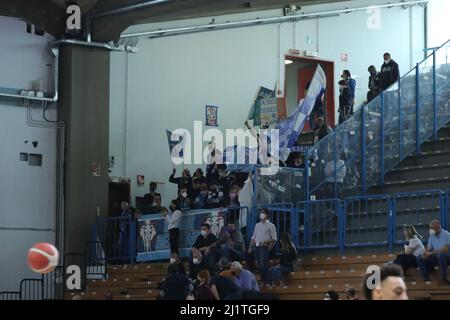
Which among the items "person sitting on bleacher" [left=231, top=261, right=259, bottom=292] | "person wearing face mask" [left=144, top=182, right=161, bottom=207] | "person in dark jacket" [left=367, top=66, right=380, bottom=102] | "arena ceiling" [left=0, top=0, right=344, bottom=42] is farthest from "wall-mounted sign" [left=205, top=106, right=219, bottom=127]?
"person sitting on bleacher" [left=231, top=261, right=259, bottom=292]

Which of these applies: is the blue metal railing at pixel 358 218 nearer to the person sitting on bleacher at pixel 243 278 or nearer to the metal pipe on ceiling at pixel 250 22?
the person sitting on bleacher at pixel 243 278

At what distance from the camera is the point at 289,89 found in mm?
33656

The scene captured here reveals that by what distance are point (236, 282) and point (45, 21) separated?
34.1 ft

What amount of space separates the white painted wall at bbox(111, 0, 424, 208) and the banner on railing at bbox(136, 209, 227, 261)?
3.37m

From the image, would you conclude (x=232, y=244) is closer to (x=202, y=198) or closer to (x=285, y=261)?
(x=285, y=261)

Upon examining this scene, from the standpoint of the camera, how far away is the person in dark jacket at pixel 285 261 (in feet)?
74.5

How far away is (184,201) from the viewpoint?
26.4m

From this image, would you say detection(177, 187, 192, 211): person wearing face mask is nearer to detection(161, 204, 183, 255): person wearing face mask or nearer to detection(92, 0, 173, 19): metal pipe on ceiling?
detection(161, 204, 183, 255): person wearing face mask

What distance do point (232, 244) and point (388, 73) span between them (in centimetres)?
642

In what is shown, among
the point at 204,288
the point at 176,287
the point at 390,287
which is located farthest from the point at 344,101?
the point at 390,287

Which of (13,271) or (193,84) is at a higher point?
(193,84)

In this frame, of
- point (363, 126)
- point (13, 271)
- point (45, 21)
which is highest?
point (45, 21)

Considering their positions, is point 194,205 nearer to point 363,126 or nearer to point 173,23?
point 363,126
